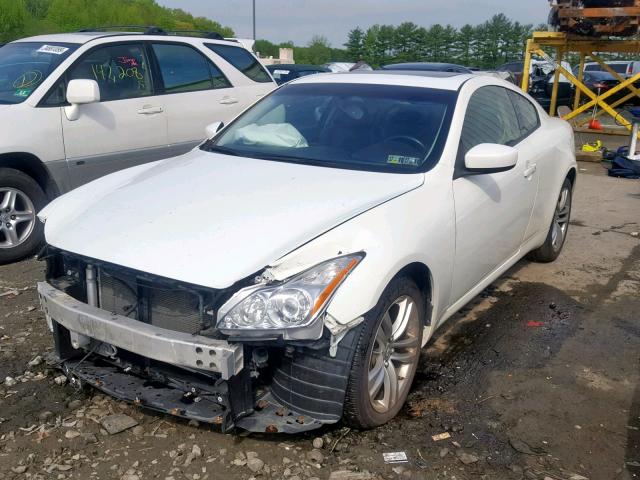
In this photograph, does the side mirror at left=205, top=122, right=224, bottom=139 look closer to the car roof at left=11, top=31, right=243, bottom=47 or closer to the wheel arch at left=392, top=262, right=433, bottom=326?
the wheel arch at left=392, top=262, right=433, bottom=326

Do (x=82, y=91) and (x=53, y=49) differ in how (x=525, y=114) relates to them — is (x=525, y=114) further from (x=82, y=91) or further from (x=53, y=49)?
(x=53, y=49)

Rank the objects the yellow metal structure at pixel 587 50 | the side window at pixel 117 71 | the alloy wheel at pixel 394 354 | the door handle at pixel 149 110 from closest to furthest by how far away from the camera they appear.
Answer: the alloy wheel at pixel 394 354, the side window at pixel 117 71, the door handle at pixel 149 110, the yellow metal structure at pixel 587 50

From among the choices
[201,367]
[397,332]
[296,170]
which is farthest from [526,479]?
[296,170]

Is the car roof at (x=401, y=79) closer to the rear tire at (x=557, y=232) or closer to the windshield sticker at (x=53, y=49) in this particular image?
the rear tire at (x=557, y=232)

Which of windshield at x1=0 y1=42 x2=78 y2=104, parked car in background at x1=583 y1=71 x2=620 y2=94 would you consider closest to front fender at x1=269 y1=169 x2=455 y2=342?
windshield at x1=0 y1=42 x2=78 y2=104

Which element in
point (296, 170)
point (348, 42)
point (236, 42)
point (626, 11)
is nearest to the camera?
point (296, 170)

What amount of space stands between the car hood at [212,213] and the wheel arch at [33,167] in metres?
2.03

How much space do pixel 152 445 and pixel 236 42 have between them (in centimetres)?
576

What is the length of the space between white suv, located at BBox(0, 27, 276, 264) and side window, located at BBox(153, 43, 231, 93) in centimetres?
1

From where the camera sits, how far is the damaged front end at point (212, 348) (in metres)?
2.65

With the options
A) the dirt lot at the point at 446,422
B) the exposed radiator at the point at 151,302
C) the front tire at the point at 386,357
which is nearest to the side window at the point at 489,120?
the front tire at the point at 386,357

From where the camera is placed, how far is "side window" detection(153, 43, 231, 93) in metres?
6.64

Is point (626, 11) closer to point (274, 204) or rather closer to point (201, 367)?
point (274, 204)

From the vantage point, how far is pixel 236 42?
305 inches
